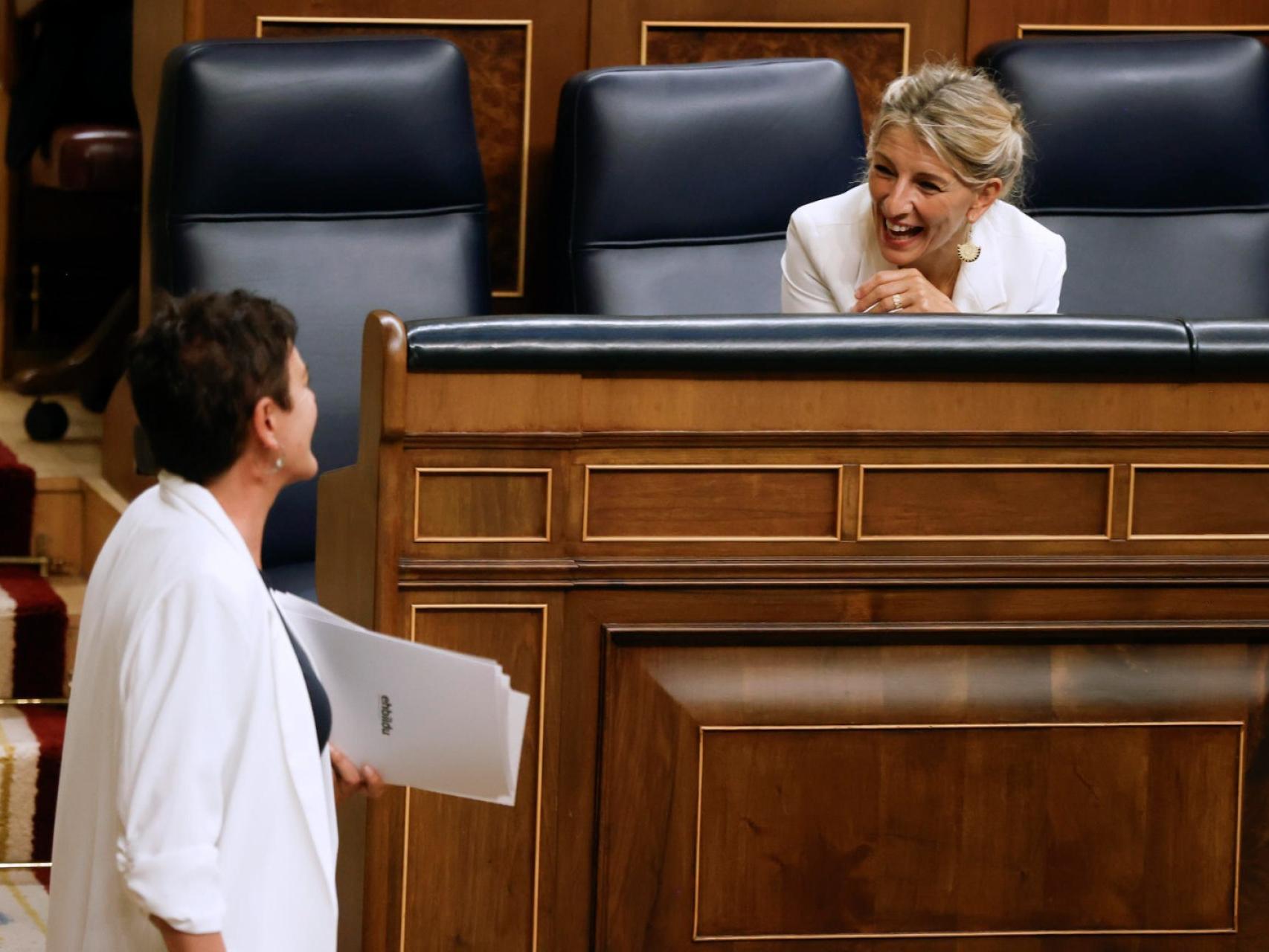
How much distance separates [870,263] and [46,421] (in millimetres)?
1633

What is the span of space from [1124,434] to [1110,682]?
9.5 inches

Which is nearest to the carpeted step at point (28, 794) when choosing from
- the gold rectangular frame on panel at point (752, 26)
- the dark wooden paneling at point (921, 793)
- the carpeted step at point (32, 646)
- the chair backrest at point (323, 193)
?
the carpeted step at point (32, 646)

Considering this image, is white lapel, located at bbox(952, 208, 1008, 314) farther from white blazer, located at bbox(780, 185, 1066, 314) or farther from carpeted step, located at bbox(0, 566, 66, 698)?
carpeted step, located at bbox(0, 566, 66, 698)

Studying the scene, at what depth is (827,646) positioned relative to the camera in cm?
174

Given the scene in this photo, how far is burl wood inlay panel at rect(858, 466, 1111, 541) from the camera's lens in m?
1.73

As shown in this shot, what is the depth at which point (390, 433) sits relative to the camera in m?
1.61

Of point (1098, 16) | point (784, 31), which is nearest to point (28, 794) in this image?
point (784, 31)

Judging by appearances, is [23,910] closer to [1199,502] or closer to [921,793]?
[921,793]

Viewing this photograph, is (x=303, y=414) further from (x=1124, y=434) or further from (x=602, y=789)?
(x=1124, y=434)

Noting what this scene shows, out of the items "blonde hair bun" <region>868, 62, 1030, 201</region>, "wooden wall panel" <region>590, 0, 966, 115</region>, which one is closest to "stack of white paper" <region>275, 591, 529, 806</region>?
"blonde hair bun" <region>868, 62, 1030, 201</region>

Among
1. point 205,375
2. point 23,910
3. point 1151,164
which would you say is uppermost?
point 1151,164

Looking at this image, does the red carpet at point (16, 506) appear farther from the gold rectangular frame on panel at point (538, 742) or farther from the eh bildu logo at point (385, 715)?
the eh bildu logo at point (385, 715)

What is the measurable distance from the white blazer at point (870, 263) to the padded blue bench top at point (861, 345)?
658 mm

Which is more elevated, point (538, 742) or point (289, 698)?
point (289, 698)
